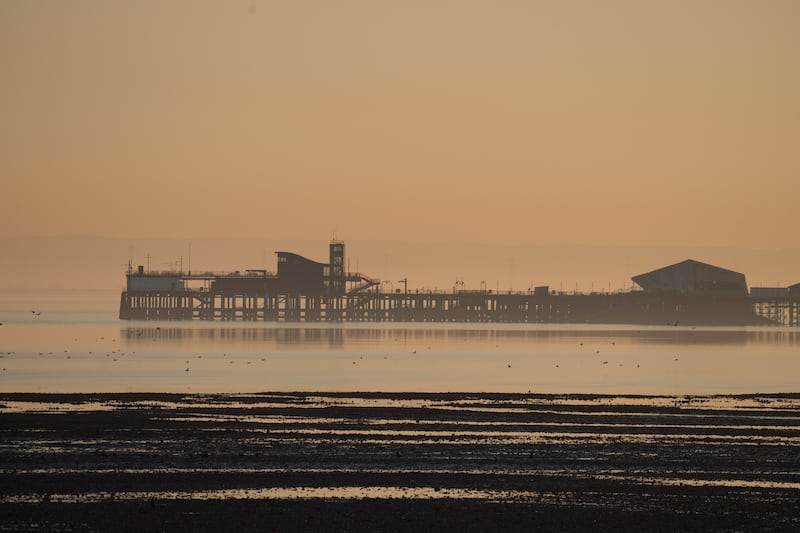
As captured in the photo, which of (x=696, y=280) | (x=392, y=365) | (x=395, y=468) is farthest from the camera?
(x=696, y=280)

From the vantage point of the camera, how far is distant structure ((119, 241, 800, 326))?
174250mm

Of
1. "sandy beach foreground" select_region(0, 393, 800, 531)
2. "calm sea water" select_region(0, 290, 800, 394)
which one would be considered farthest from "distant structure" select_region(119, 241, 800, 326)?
"sandy beach foreground" select_region(0, 393, 800, 531)

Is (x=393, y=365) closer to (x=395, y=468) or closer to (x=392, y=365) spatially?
(x=392, y=365)

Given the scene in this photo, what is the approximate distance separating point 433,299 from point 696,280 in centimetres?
3647

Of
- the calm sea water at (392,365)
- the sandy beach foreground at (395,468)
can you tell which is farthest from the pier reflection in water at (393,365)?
the sandy beach foreground at (395,468)

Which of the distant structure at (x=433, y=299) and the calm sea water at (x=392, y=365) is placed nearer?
the calm sea water at (x=392, y=365)

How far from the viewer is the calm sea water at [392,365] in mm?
54312

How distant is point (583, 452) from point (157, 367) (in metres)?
41.9

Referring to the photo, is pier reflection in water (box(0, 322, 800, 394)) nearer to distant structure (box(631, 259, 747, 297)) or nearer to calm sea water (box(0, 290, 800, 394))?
calm sea water (box(0, 290, 800, 394))

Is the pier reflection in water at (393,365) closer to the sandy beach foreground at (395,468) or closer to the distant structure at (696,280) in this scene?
the sandy beach foreground at (395,468)

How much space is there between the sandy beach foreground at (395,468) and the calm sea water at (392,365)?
13224 mm

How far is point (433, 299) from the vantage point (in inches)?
7392

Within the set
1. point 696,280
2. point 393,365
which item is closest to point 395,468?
point 393,365

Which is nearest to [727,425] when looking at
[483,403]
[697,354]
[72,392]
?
[483,403]
